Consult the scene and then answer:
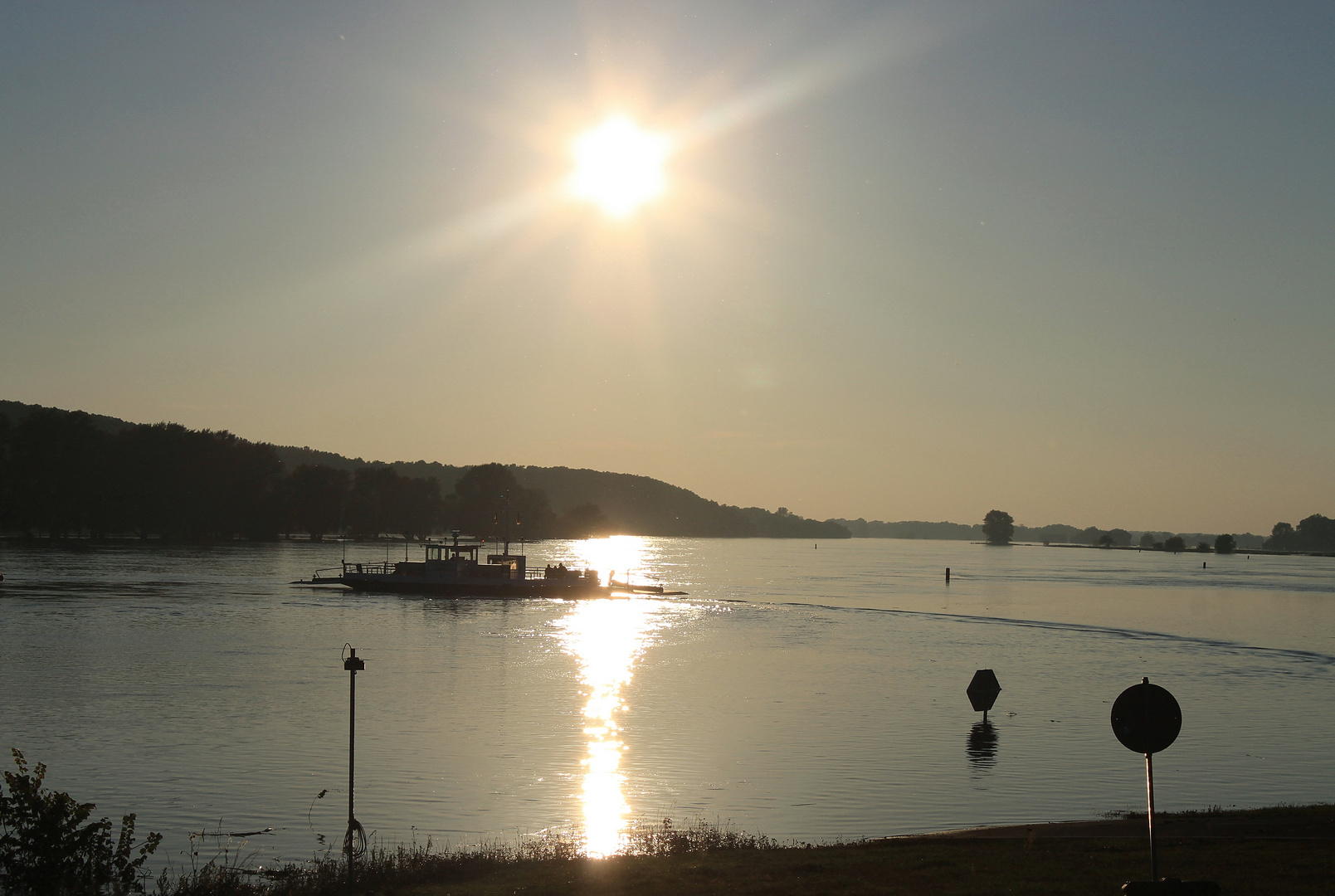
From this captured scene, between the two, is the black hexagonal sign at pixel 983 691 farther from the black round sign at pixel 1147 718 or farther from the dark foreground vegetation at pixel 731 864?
the black round sign at pixel 1147 718

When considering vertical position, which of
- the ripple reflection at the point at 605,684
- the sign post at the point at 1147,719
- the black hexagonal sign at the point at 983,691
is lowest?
the ripple reflection at the point at 605,684

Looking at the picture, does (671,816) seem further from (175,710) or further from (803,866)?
(175,710)

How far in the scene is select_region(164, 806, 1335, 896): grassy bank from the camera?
15.1 metres

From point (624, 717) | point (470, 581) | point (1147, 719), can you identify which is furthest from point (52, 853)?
point (470, 581)

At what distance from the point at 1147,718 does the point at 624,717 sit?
28.2 meters

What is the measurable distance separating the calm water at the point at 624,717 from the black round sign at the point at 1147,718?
454 inches

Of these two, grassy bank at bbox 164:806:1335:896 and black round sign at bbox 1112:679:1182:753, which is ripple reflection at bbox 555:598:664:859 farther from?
black round sign at bbox 1112:679:1182:753

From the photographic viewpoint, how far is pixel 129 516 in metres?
198

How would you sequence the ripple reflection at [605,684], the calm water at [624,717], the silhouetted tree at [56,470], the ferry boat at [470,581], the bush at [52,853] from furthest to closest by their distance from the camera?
the silhouetted tree at [56,470]
the ferry boat at [470,581]
the calm water at [624,717]
the ripple reflection at [605,684]
the bush at [52,853]

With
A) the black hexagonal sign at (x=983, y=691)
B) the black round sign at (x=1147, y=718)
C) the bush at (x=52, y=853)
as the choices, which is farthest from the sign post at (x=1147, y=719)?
the black hexagonal sign at (x=983, y=691)

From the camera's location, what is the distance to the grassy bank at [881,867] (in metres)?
15.1

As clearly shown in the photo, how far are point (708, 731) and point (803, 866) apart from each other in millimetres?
19642

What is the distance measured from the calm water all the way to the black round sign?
11521 mm

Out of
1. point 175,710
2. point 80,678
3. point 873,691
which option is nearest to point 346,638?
point 80,678
